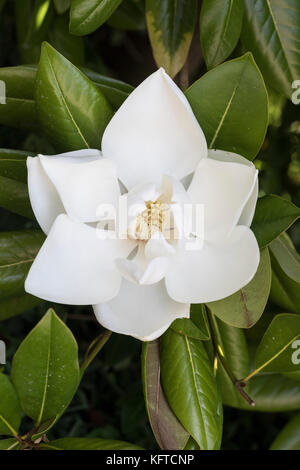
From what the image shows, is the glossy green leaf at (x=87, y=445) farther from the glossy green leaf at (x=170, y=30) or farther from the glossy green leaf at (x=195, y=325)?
the glossy green leaf at (x=170, y=30)

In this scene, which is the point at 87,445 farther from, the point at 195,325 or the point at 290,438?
the point at 290,438

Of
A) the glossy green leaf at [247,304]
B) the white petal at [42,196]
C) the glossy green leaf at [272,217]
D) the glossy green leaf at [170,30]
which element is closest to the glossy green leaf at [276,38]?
the glossy green leaf at [170,30]

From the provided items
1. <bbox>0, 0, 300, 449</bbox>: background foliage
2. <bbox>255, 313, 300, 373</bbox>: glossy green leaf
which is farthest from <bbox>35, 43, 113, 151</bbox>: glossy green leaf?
<bbox>255, 313, 300, 373</bbox>: glossy green leaf

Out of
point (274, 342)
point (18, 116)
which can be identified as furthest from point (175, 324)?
point (18, 116)

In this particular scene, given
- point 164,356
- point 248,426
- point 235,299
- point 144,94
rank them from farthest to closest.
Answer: point 248,426 → point 164,356 → point 235,299 → point 144,94

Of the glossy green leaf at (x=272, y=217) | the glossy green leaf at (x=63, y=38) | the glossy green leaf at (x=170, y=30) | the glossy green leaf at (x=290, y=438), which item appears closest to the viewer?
the glossy green leaf at (x=272, y=217)

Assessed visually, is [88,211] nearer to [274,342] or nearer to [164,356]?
[164,356]
